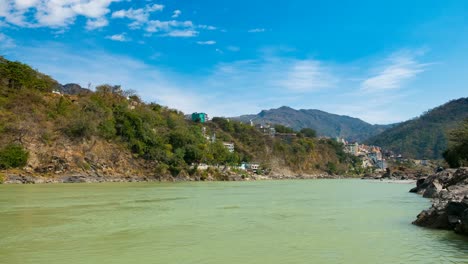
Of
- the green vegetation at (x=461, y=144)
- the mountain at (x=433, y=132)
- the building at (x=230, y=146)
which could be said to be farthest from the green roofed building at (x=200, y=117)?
the mountain at (x=433, y=132)

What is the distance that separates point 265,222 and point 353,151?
193m

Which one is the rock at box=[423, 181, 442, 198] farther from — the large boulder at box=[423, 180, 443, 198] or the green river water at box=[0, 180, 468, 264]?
the green river water at box=[0, 180, 468, 264]

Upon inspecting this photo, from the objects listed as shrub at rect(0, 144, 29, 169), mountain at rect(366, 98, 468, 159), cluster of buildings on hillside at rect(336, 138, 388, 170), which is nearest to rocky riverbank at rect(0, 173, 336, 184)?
shrub at rect(0, 144, 29, 169)

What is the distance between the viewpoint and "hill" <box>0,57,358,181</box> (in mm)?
56906

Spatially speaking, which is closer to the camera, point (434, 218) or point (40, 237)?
point (40, 237)

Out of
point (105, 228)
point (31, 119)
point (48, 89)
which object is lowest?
point (105, 228)

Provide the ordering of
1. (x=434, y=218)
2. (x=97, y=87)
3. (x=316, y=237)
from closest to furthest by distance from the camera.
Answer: (x=316, y=237) → (x=434, y=218) → (x=97, y=87)

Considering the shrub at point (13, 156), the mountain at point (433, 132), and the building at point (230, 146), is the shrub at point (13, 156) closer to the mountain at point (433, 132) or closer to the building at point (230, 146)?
the building at point (230, 146)

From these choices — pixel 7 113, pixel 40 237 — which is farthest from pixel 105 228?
pixel 7 113

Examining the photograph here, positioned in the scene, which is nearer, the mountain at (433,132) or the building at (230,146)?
the building at (230,146)

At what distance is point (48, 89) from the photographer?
74.8 m

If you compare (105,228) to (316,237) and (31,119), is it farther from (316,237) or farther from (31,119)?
(31,119)

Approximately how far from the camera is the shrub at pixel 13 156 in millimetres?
51156

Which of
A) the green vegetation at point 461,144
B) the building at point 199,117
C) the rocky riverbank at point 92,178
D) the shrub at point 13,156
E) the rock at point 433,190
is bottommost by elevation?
the rocky riverbank at point 92,178
